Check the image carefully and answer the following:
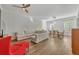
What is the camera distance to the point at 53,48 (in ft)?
7.12

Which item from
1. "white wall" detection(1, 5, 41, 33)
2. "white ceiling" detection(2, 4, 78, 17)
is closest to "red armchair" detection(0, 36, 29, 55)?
"white wall" detection(1, 5, 41, 33)

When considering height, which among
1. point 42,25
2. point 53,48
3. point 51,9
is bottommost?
point 53,48

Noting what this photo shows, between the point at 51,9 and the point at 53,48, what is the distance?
2.32 feet

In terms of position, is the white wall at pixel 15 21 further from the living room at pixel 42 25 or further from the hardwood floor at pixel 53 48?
the hardwood floor at pixel 53 48

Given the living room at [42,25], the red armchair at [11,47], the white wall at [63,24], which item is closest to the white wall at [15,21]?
the living room at [42,25]

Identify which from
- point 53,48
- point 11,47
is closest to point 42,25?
point 53,48

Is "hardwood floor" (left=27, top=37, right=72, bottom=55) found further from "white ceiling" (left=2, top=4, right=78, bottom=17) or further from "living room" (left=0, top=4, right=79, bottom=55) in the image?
"white ceiling" (left=2, top=4, right=78, bottom=17)

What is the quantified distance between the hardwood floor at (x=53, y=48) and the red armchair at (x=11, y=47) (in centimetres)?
13

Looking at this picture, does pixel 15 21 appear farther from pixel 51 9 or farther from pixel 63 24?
pixel 63 24

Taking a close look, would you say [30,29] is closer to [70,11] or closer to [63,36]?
[63,36]

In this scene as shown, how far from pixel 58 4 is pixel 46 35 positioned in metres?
0.60

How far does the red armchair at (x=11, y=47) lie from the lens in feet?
6.64

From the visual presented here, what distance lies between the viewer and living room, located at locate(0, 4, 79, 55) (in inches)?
83.1
